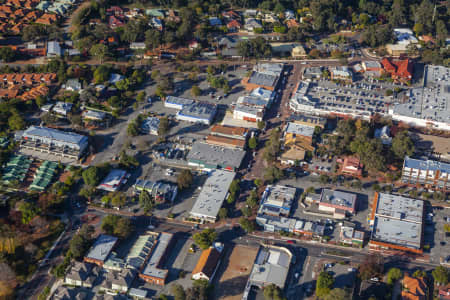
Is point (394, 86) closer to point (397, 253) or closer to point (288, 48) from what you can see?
point (288, 48)

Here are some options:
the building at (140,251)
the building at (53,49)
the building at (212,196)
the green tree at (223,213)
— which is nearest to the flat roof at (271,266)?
the green tree at (223,213)

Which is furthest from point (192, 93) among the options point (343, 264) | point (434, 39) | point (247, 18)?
point (434, 39)

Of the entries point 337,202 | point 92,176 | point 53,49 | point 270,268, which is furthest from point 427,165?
point 53,49

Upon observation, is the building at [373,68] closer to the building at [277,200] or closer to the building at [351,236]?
the building at [277,200]

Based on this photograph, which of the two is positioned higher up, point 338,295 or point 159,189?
point 338,295

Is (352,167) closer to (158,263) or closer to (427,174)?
(427,174)
